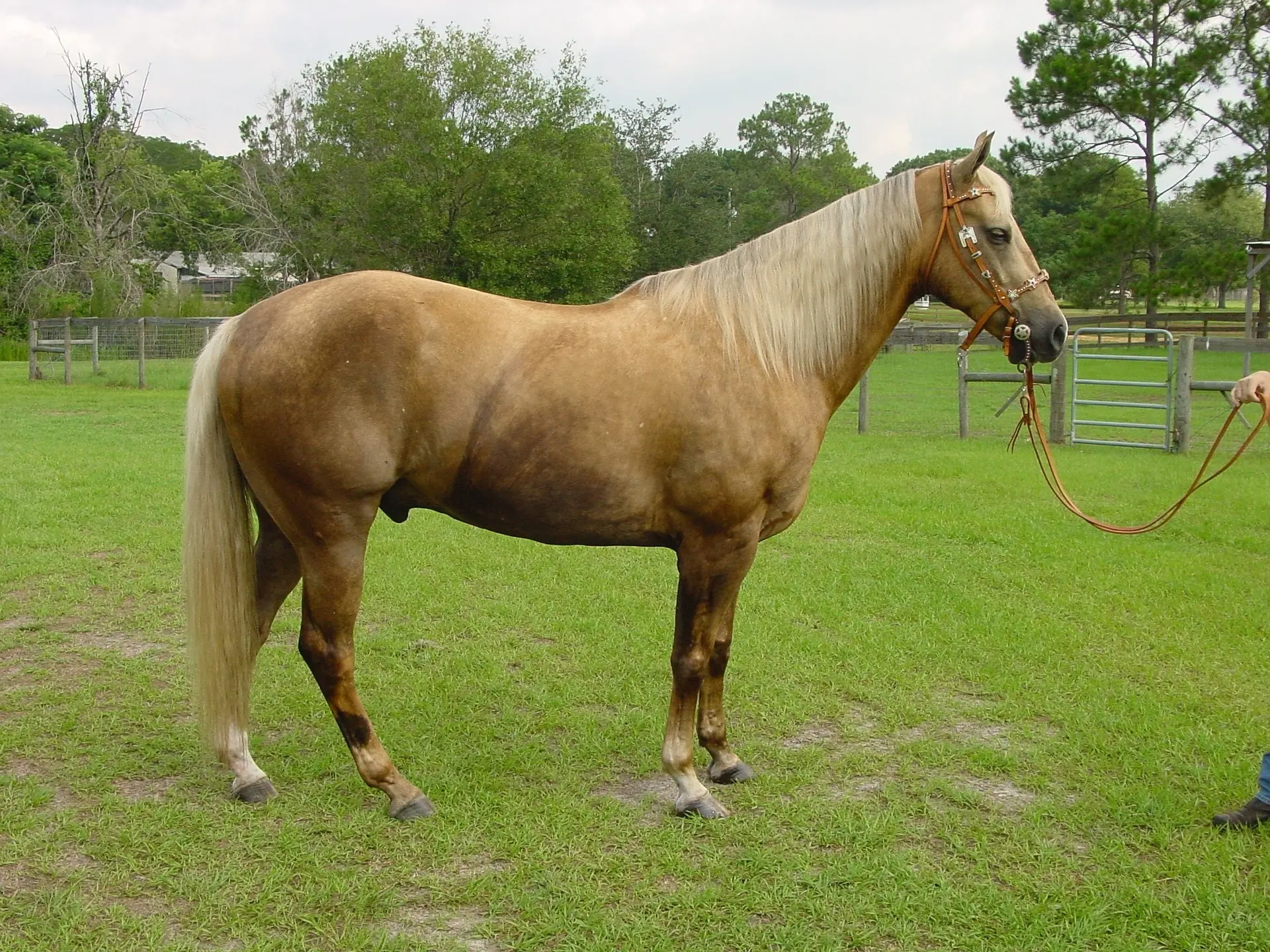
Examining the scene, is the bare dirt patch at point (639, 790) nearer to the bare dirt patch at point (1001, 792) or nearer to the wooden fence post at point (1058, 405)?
the bare dirt patch at point (1001, 792)

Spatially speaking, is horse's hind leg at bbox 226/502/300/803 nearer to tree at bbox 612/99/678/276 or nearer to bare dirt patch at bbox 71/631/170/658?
bare dirt patch at bbox 71/631/170/658

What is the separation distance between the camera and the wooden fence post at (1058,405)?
1145 centimetres

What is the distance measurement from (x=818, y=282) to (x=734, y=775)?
1.79 m

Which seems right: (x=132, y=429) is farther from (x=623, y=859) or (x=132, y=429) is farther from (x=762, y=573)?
(x=623, y=859)

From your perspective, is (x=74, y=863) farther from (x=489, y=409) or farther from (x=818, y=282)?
(x=818, y=282)

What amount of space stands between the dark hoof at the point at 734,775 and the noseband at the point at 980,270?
5.66ft

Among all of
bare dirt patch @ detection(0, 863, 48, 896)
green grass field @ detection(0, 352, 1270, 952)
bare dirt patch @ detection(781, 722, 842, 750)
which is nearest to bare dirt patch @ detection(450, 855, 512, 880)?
green grass field @ detection(0, 352, 1270, 952)

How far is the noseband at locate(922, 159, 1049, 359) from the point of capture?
307 cm

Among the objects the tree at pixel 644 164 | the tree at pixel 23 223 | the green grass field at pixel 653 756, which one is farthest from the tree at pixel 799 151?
the green grass field at pixel 653 756

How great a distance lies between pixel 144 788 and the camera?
3164mm

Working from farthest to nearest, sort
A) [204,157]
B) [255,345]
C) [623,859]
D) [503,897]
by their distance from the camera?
[204,157] < [255,345] < [623,859] < [503,897]

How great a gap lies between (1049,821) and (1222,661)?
205 cm

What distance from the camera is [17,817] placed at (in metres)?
2.89

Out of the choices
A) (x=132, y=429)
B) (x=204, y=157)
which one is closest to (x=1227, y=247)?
(x=132, y=429)
